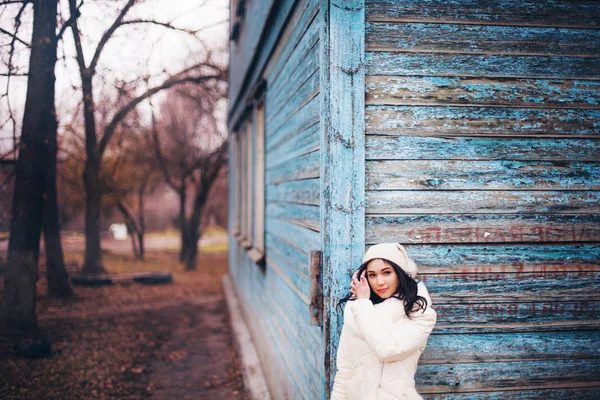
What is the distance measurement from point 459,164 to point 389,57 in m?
0.71

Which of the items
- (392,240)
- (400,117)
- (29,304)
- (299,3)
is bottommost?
(29,304)

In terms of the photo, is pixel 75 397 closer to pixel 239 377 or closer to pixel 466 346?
pixel 239 377

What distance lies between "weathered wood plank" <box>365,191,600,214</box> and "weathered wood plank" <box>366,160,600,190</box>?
0.11 feet

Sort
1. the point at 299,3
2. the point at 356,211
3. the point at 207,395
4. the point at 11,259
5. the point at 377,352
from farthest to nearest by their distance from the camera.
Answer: the point at 11,259 → the point at 207,395 → the point at 299,3 → the point at 356,211 → the point at 377,352

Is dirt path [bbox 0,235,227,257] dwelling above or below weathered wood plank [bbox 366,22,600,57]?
below

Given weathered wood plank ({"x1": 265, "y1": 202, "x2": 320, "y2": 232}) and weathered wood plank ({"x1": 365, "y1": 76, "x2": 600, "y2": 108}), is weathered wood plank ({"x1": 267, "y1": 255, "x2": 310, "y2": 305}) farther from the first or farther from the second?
weathered wood plank ({"x1": 365, "y1": 76, "x2": 600, "y2": 108})

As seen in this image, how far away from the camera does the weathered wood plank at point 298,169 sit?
303 centimetres

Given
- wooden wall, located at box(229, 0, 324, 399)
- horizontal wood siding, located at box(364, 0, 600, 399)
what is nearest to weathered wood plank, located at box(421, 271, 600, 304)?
horizontal wood siding, located at box(364, 0, 600, 399)

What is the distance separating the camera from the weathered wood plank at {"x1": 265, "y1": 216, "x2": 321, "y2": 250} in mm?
3010

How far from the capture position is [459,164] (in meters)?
2.76

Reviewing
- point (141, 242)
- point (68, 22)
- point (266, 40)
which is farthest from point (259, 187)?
point (141, 242)

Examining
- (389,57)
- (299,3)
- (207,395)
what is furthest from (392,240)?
(207,395)

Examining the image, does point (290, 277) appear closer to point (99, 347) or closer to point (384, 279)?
point (384, 279)

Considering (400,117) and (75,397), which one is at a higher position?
(400,117)
